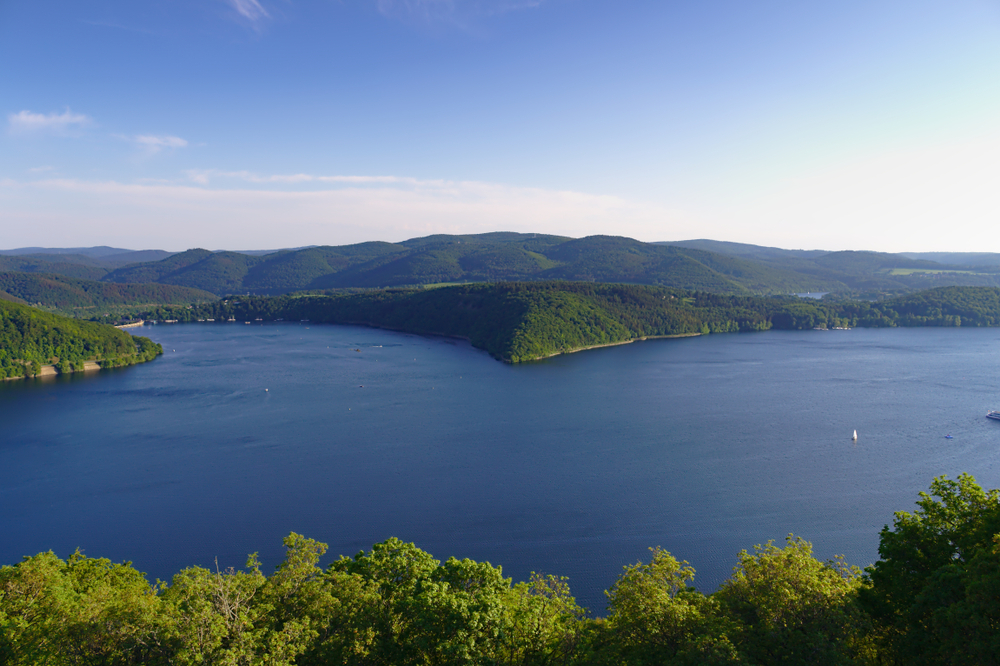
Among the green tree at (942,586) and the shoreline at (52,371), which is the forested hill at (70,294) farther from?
the green tree at (942,586)

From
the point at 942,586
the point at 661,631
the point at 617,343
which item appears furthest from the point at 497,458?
the point at 617,343

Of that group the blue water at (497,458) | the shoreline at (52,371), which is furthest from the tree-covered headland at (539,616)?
the shoreline at (52,371)

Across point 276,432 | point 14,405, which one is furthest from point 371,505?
point 14,405

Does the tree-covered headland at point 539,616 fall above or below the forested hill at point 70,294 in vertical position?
below

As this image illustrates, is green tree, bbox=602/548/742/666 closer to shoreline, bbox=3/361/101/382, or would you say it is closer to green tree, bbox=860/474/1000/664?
green tree, bbox=860/474/1000/664

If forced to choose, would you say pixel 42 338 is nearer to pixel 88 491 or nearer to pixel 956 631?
pixel 88 491
